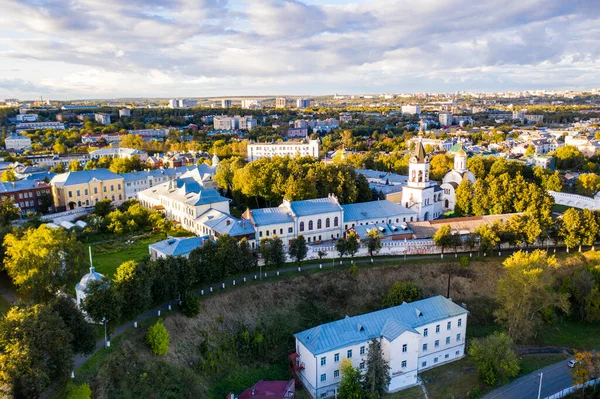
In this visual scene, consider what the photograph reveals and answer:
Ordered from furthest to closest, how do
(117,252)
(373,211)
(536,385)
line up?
(373,211) → (117,252) → (536,385)

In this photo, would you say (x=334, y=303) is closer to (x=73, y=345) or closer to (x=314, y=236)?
(x=314, y=236)

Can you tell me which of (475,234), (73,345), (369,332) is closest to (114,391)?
(73,345)

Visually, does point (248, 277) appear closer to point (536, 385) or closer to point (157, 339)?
point (157, 339)

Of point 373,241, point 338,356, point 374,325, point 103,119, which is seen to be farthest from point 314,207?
point 103,119

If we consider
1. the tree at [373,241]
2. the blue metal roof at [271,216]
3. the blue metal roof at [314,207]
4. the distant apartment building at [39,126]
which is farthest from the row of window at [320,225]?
the distant apartment building at [39,126]

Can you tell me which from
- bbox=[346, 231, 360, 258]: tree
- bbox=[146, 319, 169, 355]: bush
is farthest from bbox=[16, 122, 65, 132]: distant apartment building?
bbox=[146, 319, 169, 355]: bush

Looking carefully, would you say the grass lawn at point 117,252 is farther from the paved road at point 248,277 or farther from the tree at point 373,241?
the tree at point 373,241
